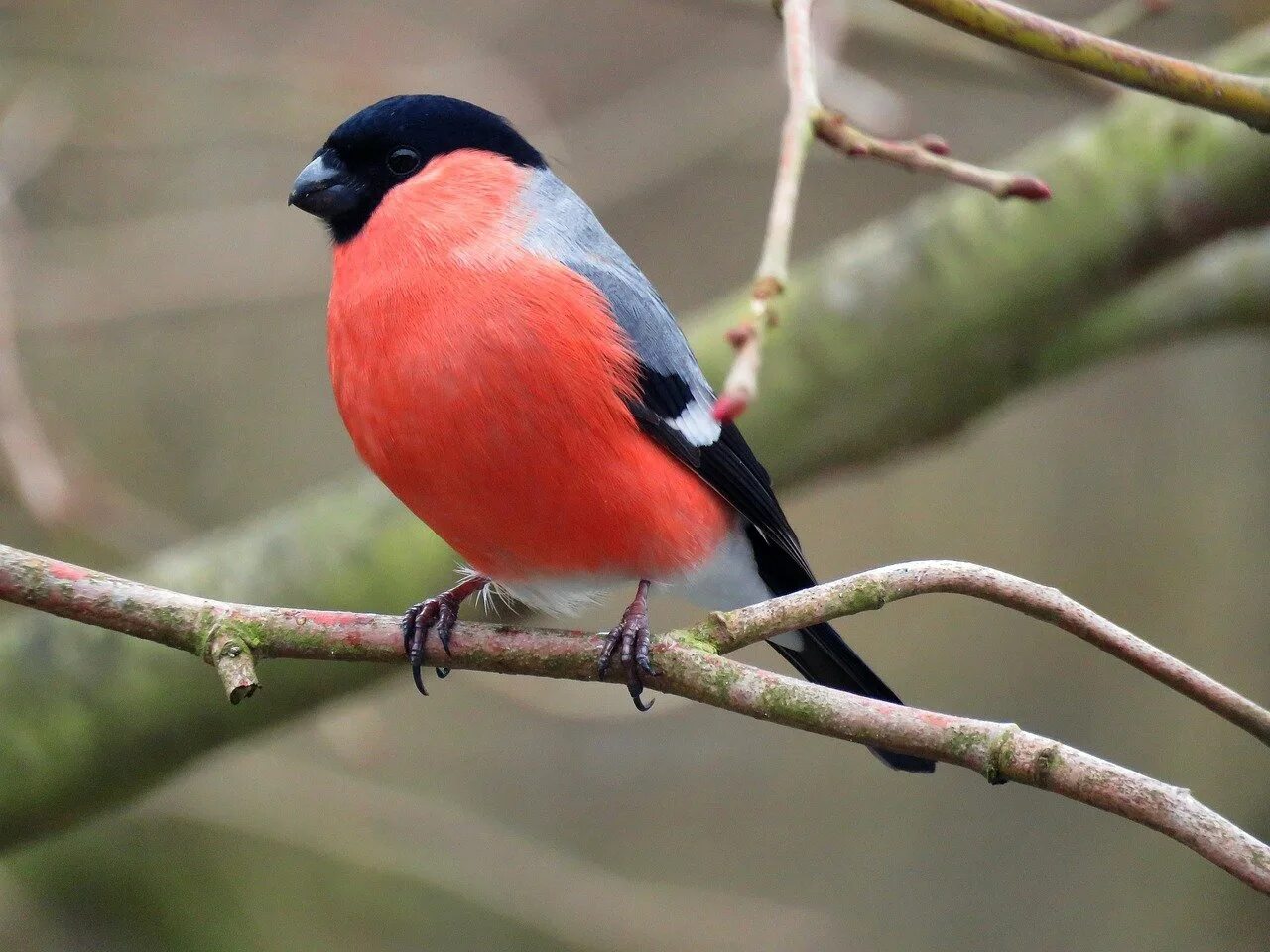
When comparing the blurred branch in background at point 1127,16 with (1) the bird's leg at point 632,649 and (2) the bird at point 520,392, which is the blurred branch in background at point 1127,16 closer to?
(2) the bird at point 520,392

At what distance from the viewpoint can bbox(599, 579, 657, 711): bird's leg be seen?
92.1 inches

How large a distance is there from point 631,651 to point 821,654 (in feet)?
2.78

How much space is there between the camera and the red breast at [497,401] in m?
2.59

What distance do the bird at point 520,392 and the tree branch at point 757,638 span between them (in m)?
0.15

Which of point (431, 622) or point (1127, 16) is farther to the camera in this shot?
point (1127, 16)

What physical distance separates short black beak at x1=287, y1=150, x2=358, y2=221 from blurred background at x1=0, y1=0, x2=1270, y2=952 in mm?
1673

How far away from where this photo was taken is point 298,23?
19.2 ft

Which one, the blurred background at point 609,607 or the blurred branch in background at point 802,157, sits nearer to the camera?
the blurred branch in background at point 802,157

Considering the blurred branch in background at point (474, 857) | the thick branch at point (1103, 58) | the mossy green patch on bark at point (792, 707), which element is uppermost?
the thick branch at point (1103, 58)

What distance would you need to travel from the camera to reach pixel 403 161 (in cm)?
306

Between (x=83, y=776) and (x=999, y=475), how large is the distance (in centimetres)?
399

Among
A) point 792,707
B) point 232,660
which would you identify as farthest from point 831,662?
point 232,660

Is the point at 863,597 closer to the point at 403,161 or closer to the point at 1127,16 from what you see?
the point at 403,161

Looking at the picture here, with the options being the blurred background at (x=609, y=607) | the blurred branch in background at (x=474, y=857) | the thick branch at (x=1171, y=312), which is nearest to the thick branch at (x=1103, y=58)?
the thick branch at (x=1171, y=312)
